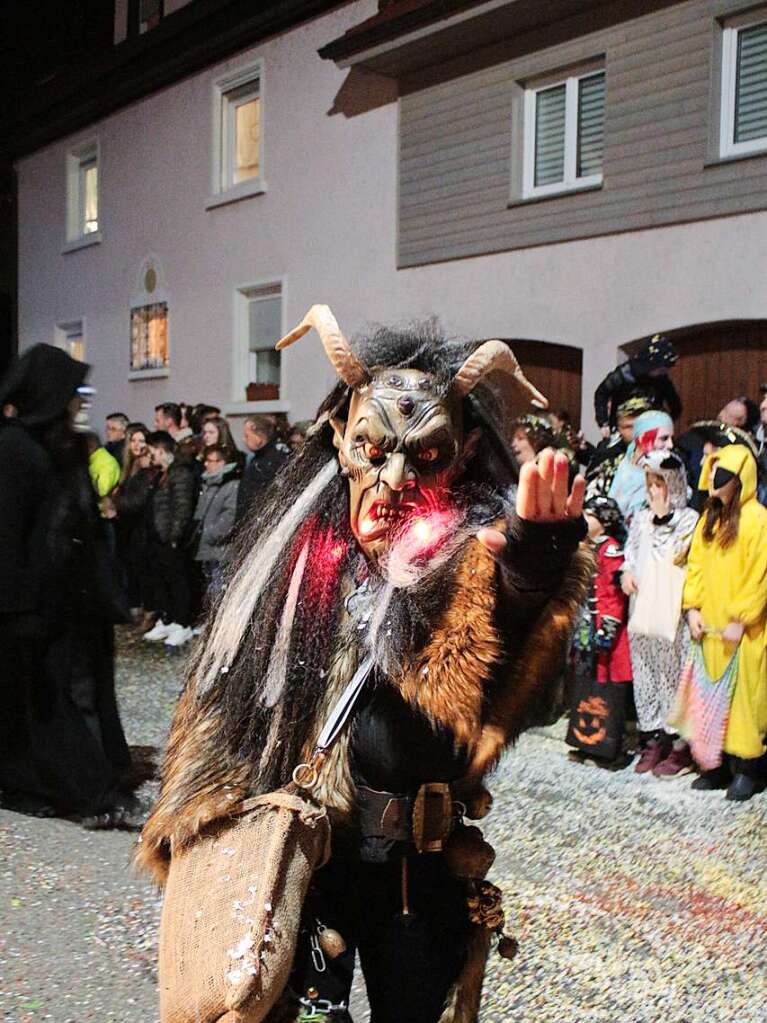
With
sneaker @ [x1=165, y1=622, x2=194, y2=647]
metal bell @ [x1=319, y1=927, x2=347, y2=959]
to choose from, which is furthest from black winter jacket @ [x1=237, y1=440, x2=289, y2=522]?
metal bell @ [x1=319, y1=927, x2=347, y2=959]

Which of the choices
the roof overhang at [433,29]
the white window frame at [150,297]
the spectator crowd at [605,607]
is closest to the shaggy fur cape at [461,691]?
the spectator crowd at [605,607]

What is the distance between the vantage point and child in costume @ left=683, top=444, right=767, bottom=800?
5.43 m

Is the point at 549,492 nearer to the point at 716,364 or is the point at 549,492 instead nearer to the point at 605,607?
the point at 605,607

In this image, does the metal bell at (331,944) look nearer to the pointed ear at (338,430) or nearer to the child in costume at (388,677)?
the child in costume at (388,677)

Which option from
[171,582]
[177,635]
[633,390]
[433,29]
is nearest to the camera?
[633,390]

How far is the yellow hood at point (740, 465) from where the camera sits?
5480mm

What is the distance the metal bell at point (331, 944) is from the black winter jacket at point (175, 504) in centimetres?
773

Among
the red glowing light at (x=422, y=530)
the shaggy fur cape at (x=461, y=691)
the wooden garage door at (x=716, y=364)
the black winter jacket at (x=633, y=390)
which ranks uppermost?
the wooden garage door at (x=716, y=364)

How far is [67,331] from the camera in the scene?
61.6 ft

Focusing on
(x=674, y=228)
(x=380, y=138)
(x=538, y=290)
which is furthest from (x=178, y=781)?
(x=380, y=138)

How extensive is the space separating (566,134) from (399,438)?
890cm

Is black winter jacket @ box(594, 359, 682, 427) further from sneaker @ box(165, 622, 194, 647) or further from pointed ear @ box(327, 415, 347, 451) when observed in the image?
pointed ear @ box(327, 415, 347, 451)

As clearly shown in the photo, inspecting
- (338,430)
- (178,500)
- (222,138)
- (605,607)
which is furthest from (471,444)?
(222,138)

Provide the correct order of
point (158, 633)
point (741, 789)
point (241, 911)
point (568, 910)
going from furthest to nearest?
point (158, 633) < point (741, 789) < point (568, 910) < point (241, 911)
